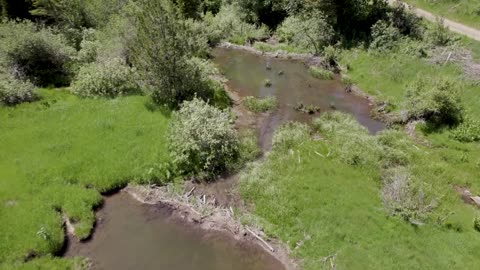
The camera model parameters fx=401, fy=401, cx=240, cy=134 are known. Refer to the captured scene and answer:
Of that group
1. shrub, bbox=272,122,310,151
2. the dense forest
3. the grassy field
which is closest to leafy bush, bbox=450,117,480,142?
the dense forest

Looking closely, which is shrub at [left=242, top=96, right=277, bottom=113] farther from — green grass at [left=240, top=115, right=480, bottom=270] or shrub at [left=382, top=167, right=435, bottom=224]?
shrub at [left=382, top=167, right=435, bottom=224]

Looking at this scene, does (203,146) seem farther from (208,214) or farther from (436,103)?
(436,103)

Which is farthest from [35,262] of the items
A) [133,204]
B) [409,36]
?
[409,36]

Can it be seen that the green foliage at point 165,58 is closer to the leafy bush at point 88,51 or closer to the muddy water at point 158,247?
the leafy bush at point 88,51

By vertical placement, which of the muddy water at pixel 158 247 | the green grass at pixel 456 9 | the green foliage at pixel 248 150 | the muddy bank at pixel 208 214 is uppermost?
the green grass at pixel 456 9

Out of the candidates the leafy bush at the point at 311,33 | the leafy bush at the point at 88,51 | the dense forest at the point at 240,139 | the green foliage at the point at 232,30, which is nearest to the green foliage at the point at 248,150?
the dense forest at the point at 240,139

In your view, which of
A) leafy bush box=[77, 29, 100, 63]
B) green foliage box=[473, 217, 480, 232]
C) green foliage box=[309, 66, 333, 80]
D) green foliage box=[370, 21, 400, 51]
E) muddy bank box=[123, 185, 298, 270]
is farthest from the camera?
green foliage box=[370, 21, 400, 51]

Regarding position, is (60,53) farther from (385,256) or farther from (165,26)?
(385,256)
